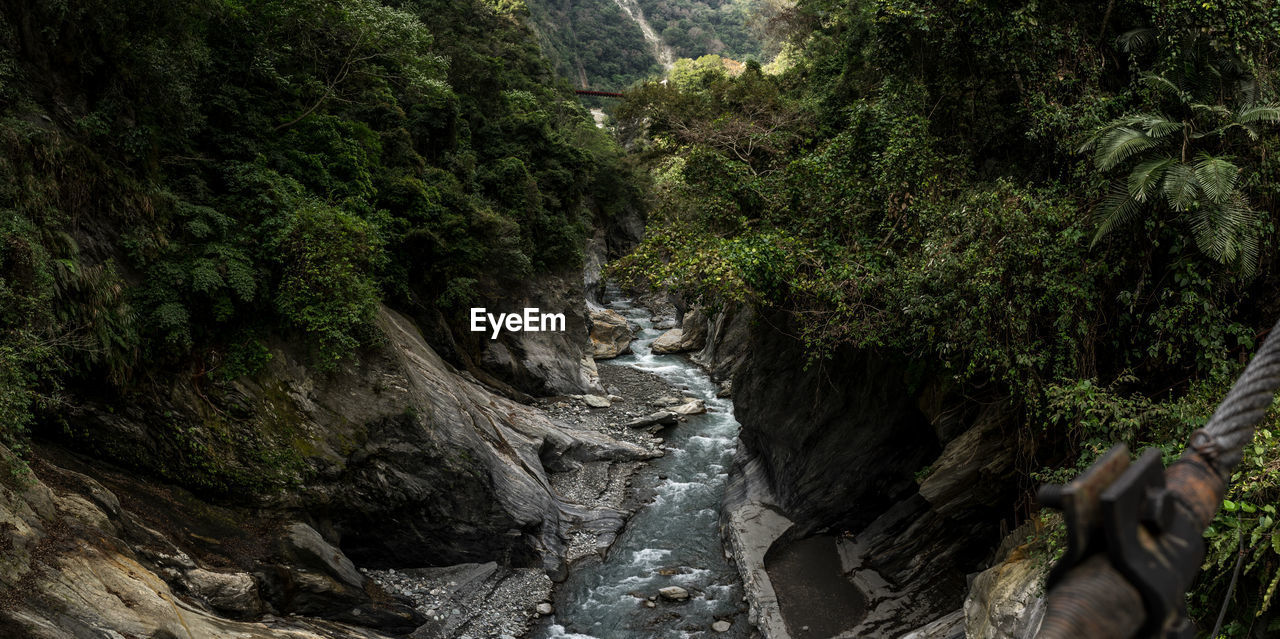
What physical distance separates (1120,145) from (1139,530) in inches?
353

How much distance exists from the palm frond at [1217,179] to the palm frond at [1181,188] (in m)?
0.08

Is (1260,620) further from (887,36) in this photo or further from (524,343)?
(524,343)

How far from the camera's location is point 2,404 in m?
8.12

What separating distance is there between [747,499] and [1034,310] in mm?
11214

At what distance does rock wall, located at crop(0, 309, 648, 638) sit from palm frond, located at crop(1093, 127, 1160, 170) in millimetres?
13545

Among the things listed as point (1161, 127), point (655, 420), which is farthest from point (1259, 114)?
point (655, 420)

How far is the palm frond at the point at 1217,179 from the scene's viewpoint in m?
7.43

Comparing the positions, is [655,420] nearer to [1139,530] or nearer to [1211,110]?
[1211,110]

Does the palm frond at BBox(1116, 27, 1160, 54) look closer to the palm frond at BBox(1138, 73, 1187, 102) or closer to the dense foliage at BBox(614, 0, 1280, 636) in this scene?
the dense foliage at BBox(614, 0, 1280, 636)

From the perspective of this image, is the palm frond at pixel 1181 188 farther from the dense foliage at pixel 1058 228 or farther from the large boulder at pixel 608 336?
the large boulder at pixel 608 336

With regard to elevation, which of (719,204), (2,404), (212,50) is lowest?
(2,404)

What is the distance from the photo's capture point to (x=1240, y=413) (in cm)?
184

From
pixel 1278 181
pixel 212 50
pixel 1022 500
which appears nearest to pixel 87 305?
pixel 212 50

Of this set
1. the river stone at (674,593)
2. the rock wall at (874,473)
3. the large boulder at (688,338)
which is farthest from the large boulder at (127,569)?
the large boulder at (688,338)
